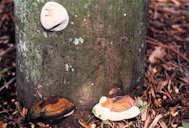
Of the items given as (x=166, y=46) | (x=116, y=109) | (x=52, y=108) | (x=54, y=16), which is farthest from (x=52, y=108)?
(x=166, y=46)

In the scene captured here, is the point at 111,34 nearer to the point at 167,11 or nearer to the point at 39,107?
the point at 39,107

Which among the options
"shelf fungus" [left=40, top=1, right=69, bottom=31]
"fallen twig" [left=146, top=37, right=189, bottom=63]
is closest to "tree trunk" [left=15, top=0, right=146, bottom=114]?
"shelf fungus" [left=40, top=1, right=69, bottom=31]

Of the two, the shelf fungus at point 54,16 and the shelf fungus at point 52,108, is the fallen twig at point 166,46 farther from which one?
the shelf fungus at point 54,16

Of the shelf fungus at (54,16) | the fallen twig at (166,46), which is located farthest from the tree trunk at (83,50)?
the fallen twig at (166,46)

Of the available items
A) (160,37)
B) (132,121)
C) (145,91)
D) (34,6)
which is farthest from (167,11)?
(34,6)

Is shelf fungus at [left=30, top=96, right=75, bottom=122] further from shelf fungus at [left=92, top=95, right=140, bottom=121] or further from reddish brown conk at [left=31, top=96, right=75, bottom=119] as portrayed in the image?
shelf fungus at [left=92, top=95, right=140, bottom=121]
